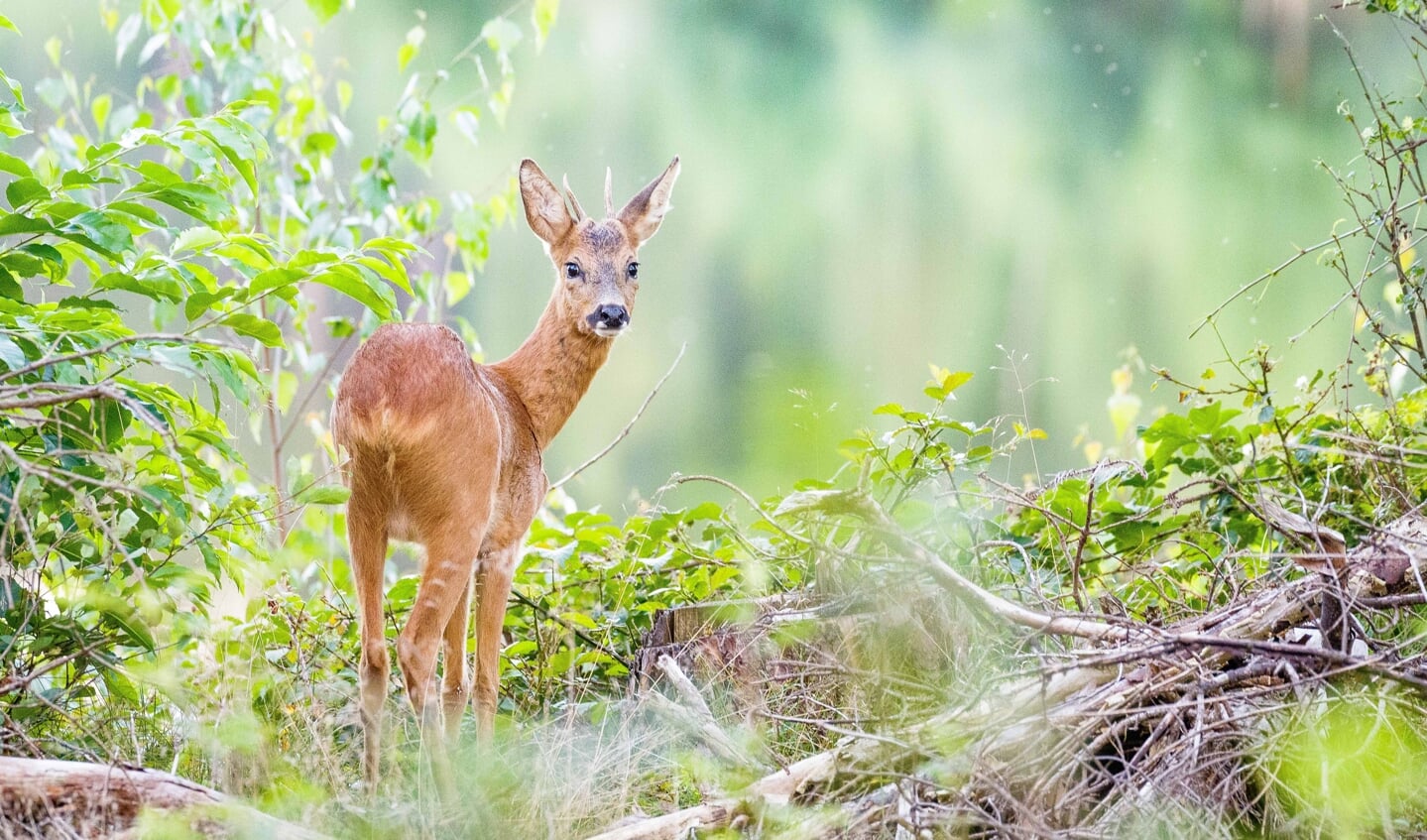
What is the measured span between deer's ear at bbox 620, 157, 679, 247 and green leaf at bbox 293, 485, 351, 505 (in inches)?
52.6

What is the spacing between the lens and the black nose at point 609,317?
9.48 ft

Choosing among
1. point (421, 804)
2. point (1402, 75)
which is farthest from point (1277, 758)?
point (1402, 75)

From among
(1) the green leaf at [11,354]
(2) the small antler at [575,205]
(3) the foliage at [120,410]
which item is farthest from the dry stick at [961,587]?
(2) the small antler at [575,205]

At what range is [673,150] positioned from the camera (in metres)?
6.74

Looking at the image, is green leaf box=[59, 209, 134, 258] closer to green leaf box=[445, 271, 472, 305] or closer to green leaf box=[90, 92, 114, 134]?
green leaf box=[90, 92, 114, 134]

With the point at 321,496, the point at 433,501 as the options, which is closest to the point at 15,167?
the point at 321,496

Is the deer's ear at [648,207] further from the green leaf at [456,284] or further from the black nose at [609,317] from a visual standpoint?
the green leaf at [456,284]

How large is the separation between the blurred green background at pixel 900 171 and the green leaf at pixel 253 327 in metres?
3.64

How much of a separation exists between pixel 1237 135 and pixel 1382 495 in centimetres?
420

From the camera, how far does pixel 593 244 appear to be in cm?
308

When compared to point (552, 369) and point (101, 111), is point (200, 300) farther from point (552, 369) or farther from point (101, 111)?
point (101, 111)

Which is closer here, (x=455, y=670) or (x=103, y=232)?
(x=103, y=232)

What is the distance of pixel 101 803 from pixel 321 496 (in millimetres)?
576

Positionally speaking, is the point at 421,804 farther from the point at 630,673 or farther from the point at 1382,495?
the point at 1382,495
